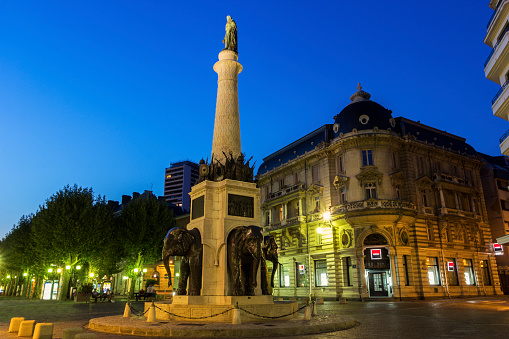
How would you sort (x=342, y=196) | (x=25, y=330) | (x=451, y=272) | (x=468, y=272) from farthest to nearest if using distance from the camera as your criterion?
(x=468, y=272) < (x=342, y=196) < (x=451, y=272) < (x=25, y=330)

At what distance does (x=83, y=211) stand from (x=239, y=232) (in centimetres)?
2987

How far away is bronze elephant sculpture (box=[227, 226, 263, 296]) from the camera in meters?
15.9

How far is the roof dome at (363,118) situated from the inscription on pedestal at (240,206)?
2700cm

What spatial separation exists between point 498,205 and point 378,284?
72.8ft

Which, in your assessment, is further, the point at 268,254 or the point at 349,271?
the point at 349,271

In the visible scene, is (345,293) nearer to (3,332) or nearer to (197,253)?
(197,253)

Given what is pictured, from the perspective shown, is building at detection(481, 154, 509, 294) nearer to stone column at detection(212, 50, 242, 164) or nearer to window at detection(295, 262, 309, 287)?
window at detection(295, 262, 309, 287)

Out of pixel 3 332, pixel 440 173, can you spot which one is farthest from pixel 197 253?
pixel 440 173

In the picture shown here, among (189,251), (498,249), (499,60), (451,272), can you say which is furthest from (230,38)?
(498,249)

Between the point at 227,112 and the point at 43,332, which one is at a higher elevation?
the point at 227,112

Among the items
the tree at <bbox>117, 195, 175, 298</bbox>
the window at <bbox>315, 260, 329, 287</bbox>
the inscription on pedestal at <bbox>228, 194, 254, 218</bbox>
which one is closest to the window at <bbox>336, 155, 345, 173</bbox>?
the window at <bbox>315, 260, 329, 287</bbox>

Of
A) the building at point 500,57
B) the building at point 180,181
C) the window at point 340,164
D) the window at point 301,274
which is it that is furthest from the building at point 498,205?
the building at point 180,181

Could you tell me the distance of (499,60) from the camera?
1070 inches

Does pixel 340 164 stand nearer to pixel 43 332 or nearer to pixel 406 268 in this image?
pixel 406 268
